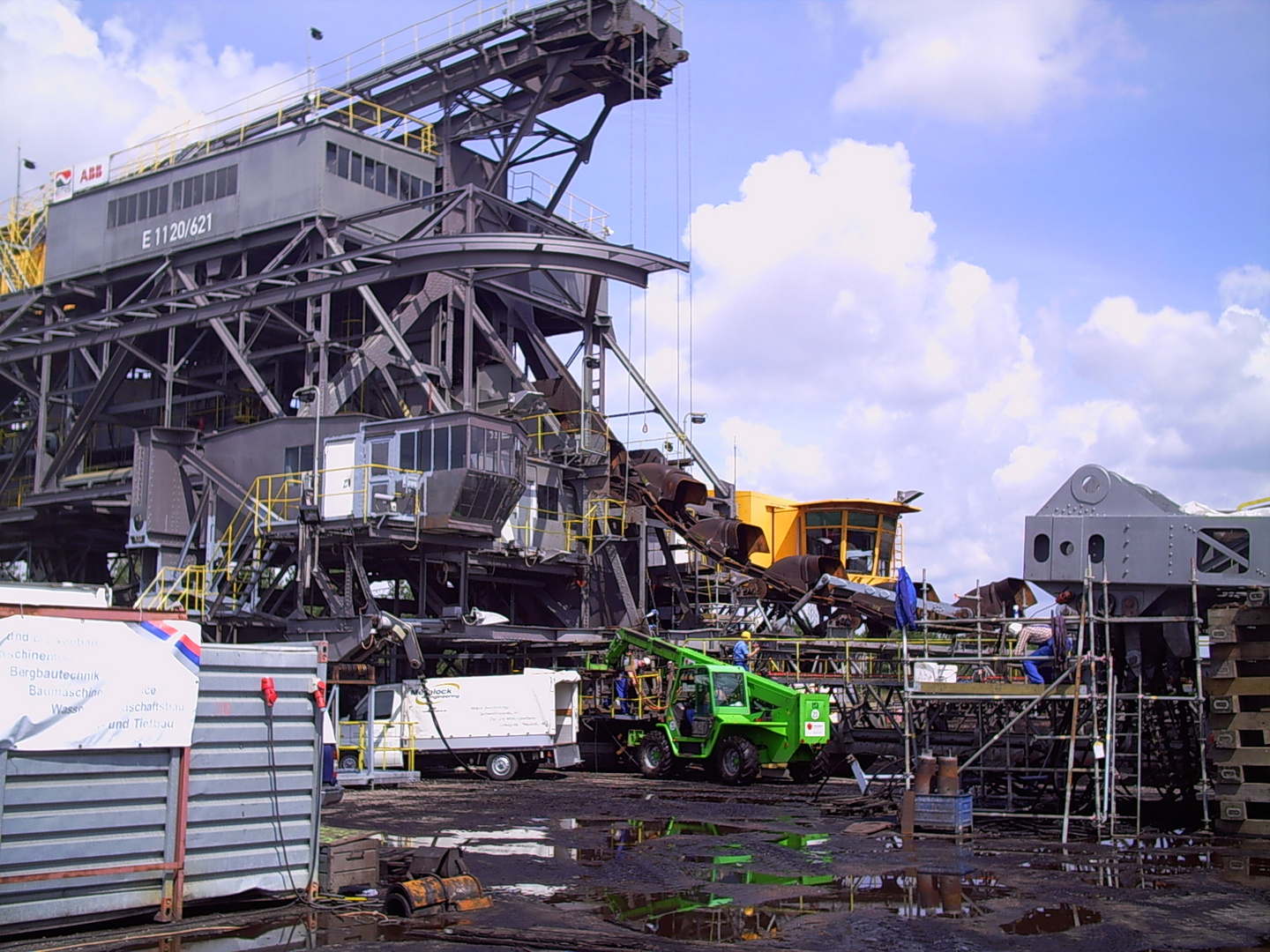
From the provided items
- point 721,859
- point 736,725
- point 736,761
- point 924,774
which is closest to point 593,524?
point 736,725

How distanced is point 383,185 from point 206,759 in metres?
33.5

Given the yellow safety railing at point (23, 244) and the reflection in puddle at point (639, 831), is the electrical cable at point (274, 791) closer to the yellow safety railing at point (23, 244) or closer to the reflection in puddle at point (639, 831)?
the reflection in puddle at point (639, 831)

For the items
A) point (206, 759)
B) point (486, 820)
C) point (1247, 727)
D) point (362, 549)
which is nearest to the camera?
point (206, 759)

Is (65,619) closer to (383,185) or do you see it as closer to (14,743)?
(14,743)

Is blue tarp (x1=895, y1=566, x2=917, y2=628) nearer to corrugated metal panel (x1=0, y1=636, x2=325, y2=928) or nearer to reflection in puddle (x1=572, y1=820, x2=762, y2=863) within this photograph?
reflection in puddle (x1=572, y1=820, x2=762, y2=863)

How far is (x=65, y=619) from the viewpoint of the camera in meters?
10.3

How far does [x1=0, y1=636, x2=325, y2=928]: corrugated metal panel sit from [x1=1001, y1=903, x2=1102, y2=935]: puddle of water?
6468 millimetres

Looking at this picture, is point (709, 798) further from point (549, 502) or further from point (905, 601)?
point (549, 502)

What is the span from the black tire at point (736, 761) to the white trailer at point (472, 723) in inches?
151

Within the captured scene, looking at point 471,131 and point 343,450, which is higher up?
point 471,131

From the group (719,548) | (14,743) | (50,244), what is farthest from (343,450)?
(14,743)

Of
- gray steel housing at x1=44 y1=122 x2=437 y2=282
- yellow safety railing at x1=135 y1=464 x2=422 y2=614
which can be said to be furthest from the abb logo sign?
yellow safety railing at x1=135 y1=464 x2=422 y2=614

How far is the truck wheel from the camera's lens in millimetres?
27672

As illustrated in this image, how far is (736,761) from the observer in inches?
1017
